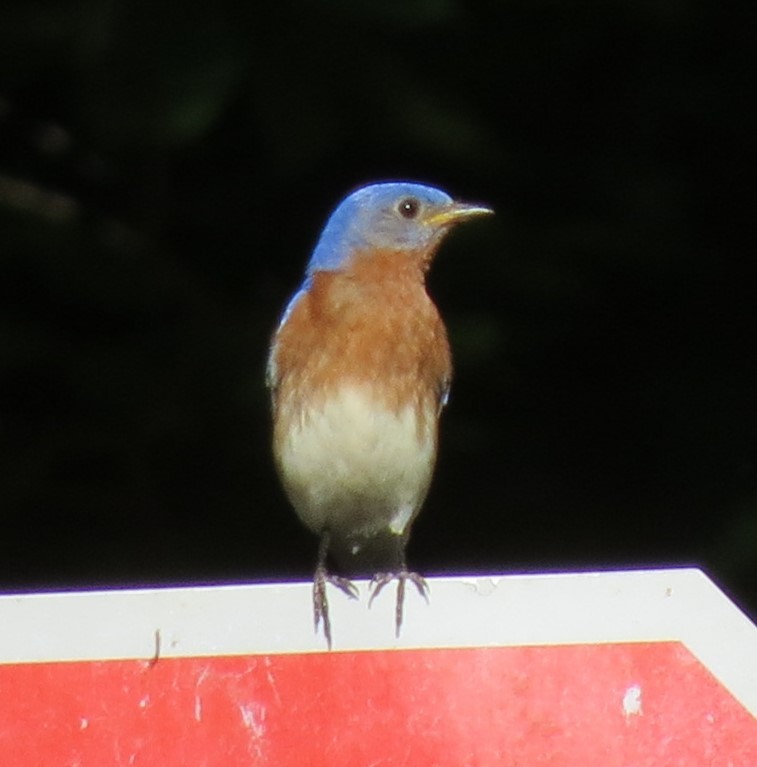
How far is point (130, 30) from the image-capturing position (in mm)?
3938

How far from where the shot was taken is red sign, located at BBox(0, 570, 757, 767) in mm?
1831

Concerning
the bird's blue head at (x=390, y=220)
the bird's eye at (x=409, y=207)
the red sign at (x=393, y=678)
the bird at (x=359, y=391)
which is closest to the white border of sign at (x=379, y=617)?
the red sign at (x=393, y=678)

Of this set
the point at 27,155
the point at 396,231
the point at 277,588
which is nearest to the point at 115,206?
the point at 27,155

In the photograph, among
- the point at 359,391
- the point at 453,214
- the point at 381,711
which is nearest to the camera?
Result: the point at 381,711

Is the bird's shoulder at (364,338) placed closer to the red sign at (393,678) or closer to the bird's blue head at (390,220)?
the bird's blue head at (390,220)

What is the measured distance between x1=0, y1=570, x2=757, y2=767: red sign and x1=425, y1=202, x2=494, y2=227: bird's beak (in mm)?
2622

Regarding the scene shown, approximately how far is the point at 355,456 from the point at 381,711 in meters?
2.09

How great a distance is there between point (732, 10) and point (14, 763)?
3.48 m

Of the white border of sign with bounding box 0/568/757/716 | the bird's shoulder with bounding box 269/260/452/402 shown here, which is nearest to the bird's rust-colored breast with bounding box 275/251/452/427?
the bird's shoulder with bounding box 269/260/452/402

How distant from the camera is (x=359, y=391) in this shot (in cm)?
394

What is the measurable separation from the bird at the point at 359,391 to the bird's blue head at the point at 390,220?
16 millimetres

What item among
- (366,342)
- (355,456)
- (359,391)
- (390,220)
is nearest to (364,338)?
(366,342)

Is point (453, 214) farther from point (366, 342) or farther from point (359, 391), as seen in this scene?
point (359, 391)

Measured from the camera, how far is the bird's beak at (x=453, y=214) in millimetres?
4461
